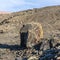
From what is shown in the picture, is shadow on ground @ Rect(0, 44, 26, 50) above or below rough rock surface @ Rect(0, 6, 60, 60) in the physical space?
below

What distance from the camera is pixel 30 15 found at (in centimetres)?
4197

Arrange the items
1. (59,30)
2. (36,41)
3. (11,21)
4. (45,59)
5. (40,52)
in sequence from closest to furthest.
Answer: (45,59) < (40,52) < (36,41) < (59,30) < (11,21)

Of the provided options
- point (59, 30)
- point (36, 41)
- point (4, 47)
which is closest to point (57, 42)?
point (36, 41)

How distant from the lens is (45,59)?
2038cm

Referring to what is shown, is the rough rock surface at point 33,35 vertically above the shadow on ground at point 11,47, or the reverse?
the rough rock surface at point 33,35

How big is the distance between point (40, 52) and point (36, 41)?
3248 mm

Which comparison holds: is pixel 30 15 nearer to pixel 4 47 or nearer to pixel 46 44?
pixel 4 47

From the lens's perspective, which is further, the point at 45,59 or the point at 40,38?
the point at 40,38

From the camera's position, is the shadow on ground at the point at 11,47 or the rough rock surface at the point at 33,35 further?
the shadow on ground at the point at 11,47

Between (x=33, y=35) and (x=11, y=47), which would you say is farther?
(x=11, y=47)

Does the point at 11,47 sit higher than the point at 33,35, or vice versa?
the point at 33,35

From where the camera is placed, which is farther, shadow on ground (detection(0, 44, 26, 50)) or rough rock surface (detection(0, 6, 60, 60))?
shadow on ground (detection(0, 44, 26, 50))

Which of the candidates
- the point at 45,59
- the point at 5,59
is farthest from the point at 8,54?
the point at 45,59

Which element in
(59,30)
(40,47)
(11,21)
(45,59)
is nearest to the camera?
(45,59)
